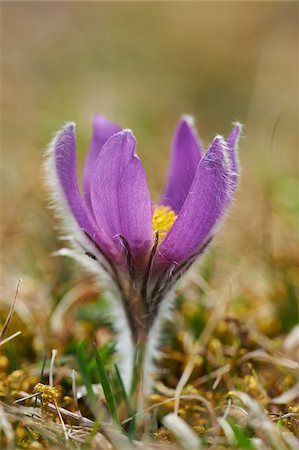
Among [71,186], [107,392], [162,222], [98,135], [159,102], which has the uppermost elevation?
[159,102]

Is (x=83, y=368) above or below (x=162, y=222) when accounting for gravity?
below

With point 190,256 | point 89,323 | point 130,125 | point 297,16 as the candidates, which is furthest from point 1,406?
point 297,16

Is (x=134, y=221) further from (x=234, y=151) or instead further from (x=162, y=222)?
(x=234, y=151)

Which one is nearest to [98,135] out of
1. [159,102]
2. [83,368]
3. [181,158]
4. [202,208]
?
[181,158]

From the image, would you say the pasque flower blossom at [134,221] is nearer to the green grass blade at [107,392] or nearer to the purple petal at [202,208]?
the purple petal at [202,208]

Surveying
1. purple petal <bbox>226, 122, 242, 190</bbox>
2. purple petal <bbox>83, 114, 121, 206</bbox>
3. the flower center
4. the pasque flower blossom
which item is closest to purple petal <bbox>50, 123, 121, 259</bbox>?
the pasque flower blossom

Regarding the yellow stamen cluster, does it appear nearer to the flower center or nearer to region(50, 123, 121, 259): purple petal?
region(50, 123, 121, 259): purple petal
